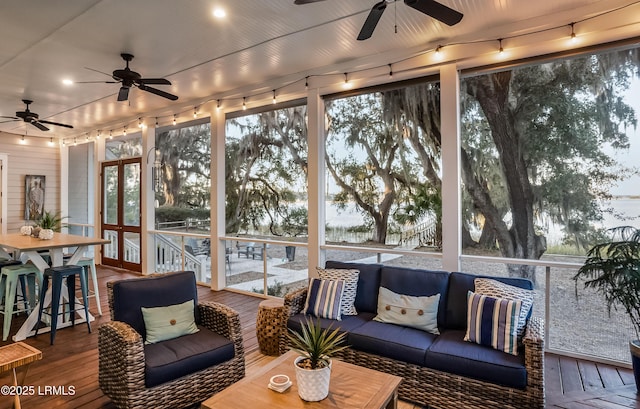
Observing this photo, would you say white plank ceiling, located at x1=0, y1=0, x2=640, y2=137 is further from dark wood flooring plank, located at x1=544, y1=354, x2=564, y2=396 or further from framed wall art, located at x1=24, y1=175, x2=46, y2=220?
framed wall art, located at x1=24, y1=175, x2=46, y2=220

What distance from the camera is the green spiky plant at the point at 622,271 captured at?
270cm

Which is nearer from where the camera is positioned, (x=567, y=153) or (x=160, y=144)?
(x=567, y=153)

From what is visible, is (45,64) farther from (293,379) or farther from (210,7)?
(293,379)

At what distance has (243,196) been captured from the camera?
5676 millimetres

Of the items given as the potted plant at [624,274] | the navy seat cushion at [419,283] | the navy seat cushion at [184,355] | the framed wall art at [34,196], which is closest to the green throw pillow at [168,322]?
the navy seat cushion at [184,355]

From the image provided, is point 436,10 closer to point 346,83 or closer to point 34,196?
point 346,83

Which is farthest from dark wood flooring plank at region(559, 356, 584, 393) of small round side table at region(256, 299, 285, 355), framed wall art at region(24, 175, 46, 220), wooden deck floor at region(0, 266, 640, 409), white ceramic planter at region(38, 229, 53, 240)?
framed wall art at region(24, 175, 46, 220)

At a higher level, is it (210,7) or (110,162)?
(210,7)

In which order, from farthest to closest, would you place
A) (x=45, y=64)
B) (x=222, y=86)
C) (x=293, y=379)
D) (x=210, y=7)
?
(x=222, y=86)
(x=45, y=64)
(x=210, y=7)
(x=293, y=379)

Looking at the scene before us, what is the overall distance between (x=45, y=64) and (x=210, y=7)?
2813mm

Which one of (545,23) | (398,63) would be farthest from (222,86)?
(545,23)

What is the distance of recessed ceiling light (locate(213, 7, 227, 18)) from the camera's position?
315cm

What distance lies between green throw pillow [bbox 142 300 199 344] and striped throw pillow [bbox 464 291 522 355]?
215 cm

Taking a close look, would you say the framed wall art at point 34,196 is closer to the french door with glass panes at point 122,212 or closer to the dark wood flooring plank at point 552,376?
the french door with glass panes at point 122,212
